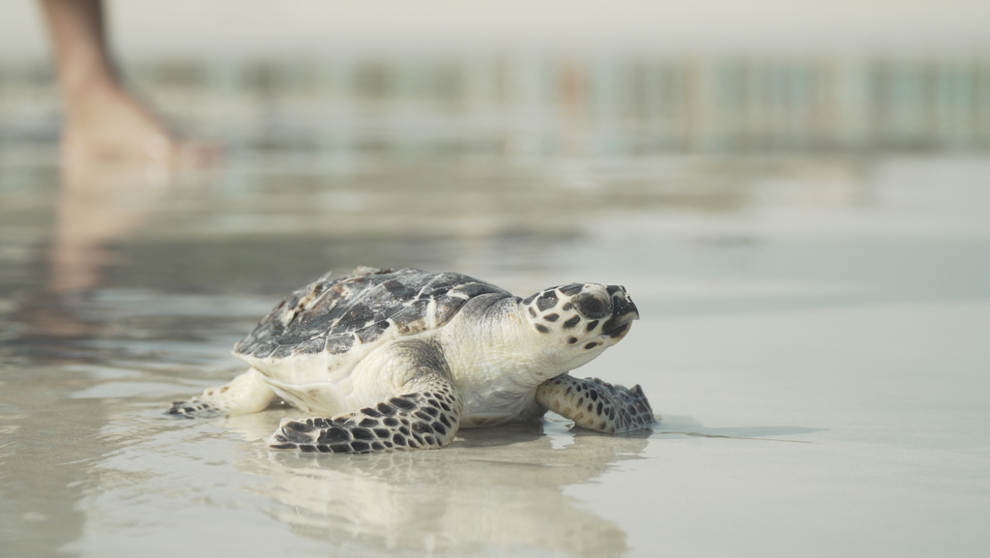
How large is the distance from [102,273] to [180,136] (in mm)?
6617

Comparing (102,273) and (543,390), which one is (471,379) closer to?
(543,390)

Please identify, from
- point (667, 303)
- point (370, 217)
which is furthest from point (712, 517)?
point (370, 217)

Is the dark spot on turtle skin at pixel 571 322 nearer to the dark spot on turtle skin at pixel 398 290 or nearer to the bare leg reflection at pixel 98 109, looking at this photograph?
the dark spot on turtle skin at pixel 398 290

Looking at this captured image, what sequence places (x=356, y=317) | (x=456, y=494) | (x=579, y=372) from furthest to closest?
(x=579, y=372), (x=356, y=317), (x=456, y=494)

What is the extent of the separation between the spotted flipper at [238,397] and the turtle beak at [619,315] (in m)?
1.33

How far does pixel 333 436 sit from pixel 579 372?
179 centimetres

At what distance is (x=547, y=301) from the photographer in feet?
13.1

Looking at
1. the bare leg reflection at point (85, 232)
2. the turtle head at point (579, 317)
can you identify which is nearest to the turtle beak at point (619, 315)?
the turtle head at point (579, 317)

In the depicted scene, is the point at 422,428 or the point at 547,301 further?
the point at 547,301

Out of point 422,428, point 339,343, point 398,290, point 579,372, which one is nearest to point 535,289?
point 579,372

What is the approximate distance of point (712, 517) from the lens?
3141 millimetres

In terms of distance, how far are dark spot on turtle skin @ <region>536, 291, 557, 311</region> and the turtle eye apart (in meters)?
0.08

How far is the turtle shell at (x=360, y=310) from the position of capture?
4.29m

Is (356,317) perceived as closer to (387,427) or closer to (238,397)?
(238,397)
